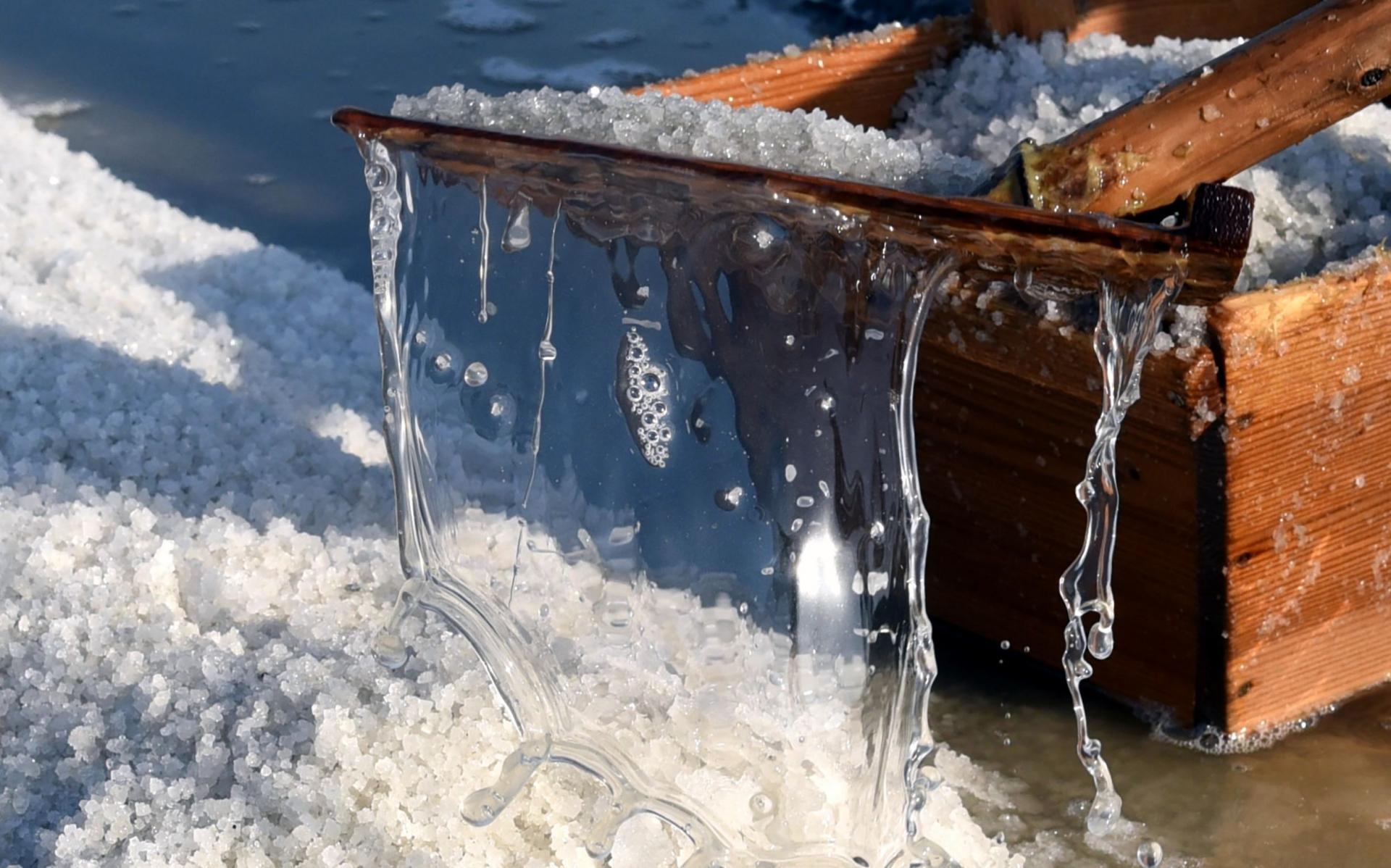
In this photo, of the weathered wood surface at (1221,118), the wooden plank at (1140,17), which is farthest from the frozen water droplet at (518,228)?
the wooden plank at (1140,17)

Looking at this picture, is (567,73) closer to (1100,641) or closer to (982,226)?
(1100,641)

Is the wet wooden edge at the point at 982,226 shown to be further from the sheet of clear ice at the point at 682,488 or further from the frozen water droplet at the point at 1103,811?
the frozen water droplet at the point at 1103,811

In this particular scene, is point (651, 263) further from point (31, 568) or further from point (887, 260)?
point (31, 568)

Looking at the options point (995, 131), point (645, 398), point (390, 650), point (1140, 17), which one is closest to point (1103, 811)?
point (645, 398)

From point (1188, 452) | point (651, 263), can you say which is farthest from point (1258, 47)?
point (651, 263)

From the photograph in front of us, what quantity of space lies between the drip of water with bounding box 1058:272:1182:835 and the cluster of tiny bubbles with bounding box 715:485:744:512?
0.29m

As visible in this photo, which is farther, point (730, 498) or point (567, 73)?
point (567, 73)

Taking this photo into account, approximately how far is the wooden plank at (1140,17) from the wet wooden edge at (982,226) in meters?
1.72

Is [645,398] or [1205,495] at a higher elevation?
[645,398]

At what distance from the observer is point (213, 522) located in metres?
1.65

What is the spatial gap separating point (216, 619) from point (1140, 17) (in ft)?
7.09

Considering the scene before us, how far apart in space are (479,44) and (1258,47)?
2721mm

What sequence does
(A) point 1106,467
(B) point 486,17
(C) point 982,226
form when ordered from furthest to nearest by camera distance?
1. (B) point 486,17
2. (A) point 1106,467
3. (C) point 982,226

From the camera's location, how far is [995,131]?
7.04 ft
